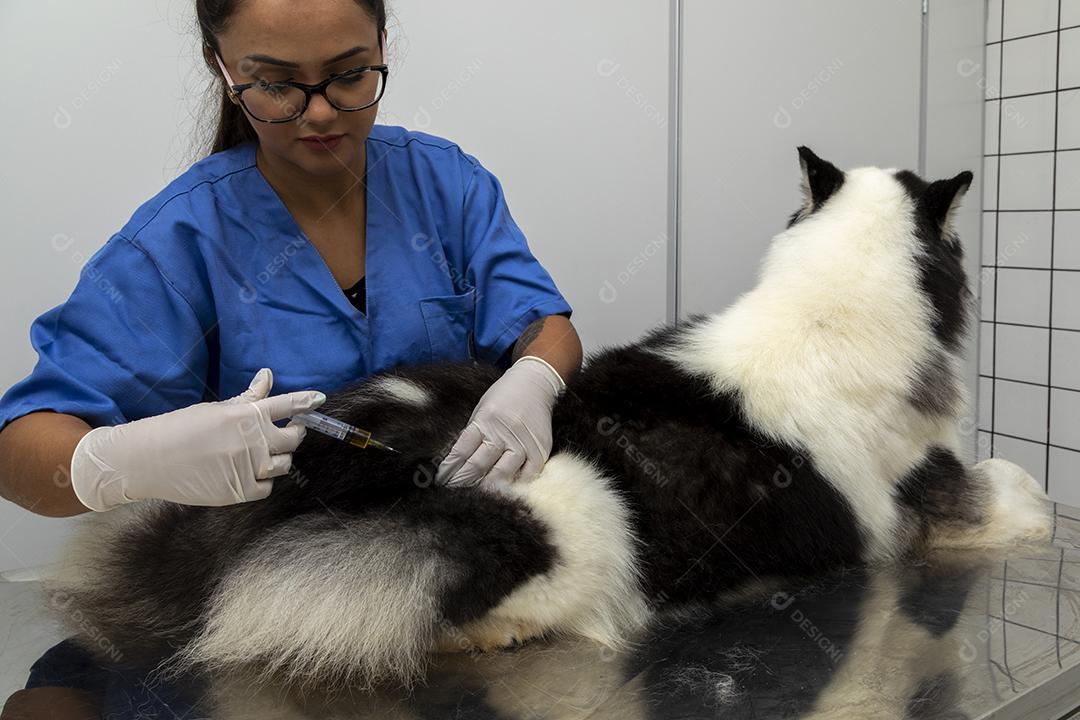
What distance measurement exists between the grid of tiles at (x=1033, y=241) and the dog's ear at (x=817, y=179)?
1.70m

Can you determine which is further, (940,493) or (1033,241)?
(1033,241)

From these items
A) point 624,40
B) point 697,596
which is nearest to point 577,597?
point 697,596

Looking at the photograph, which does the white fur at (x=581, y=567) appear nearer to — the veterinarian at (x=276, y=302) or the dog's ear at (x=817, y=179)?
the veterinarian at (x=276, y=302)

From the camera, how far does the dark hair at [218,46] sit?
1.31 meters

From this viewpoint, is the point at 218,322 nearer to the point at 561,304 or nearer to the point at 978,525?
the point at 561,304

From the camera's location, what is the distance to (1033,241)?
10.0ft

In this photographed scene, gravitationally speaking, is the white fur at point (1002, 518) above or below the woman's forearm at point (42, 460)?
below

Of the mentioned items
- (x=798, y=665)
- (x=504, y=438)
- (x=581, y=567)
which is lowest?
(x=798, y=665)

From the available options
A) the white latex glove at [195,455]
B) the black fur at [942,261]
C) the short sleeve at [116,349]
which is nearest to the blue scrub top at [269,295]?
the short sleeve at [116,349]

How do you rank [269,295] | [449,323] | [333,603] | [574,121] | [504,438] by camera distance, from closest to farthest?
[333,603]
[504,438]
[269,295]
[449,323]
[574,121]

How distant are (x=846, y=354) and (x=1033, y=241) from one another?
205 centimetres

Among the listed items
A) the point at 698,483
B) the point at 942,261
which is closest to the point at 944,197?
the point at 942,261

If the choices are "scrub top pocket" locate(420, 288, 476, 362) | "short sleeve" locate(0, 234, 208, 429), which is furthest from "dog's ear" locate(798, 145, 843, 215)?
"short sleeve" locate(0, 234, 208, 429)

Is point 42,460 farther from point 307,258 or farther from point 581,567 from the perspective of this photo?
point 581,567
